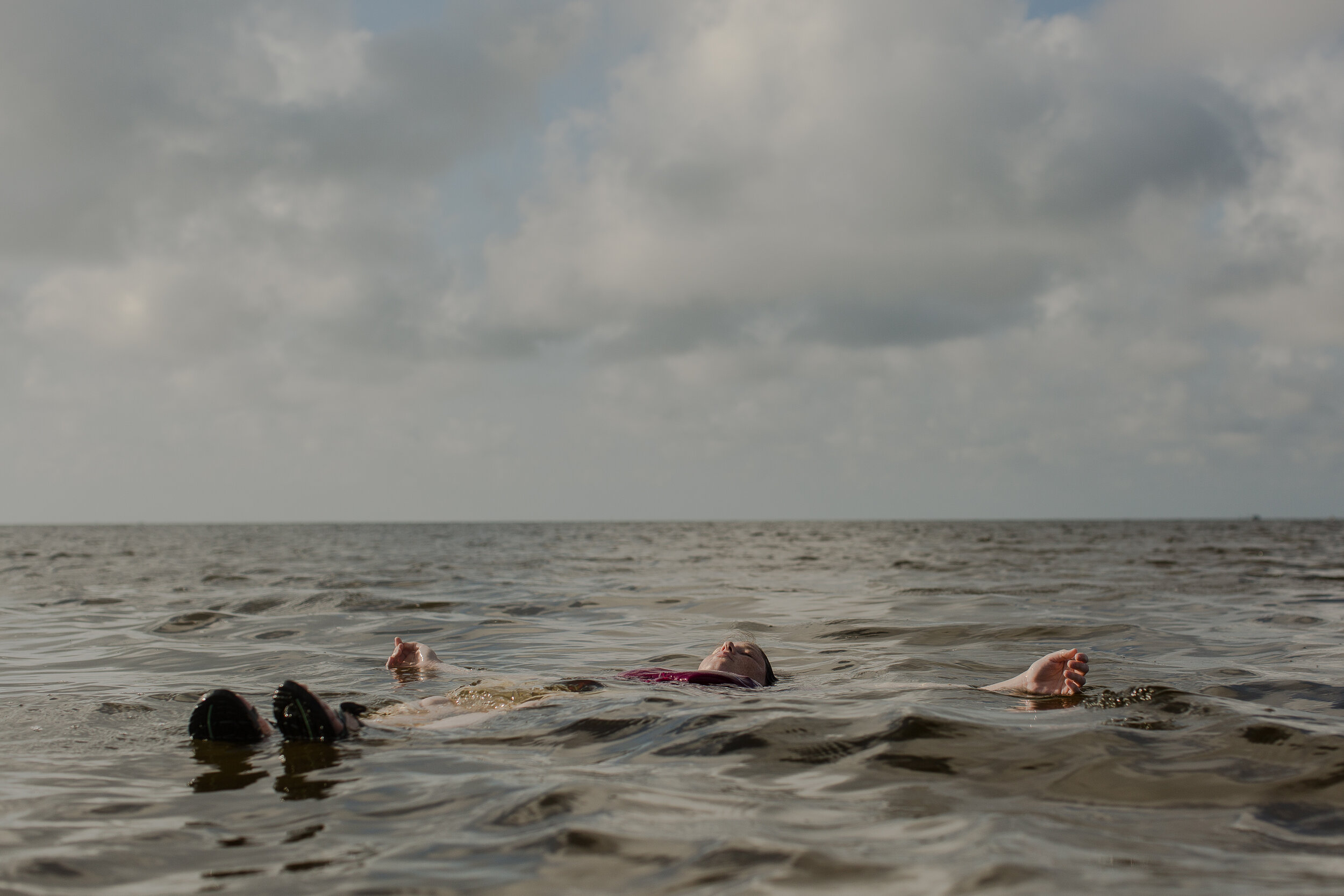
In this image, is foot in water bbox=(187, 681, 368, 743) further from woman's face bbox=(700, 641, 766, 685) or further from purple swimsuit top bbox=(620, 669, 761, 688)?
woman's face bbox=(700, 641, 766, 685)

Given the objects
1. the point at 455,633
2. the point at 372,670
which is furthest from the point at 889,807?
the point at 455,633

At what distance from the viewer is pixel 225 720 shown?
5406mm

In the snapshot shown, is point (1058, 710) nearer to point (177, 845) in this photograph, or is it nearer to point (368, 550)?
point (177, 845)

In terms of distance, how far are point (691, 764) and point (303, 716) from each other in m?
2.38

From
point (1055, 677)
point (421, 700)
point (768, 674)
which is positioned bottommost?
point (768, 674)

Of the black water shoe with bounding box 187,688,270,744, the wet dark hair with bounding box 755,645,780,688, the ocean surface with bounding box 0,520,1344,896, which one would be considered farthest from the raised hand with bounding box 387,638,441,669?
the black water shoe with bounding box 187,688,270,744

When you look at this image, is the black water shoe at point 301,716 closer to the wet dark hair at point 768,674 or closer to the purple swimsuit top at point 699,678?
the purple swimsuit top at point 699,678

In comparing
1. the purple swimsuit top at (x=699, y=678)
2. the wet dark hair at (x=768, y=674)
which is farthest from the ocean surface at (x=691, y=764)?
the wet dark hair at (x=768, y=674)

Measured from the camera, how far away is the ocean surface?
3430mm

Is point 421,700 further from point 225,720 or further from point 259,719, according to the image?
point 225,720

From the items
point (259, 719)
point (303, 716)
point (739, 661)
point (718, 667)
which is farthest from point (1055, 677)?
point (259, 719)

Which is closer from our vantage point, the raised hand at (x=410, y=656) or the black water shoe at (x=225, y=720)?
the black water shoe at (x=225, y=720)

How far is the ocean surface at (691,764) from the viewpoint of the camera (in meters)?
3.43

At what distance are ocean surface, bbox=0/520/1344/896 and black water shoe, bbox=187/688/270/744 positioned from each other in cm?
9
